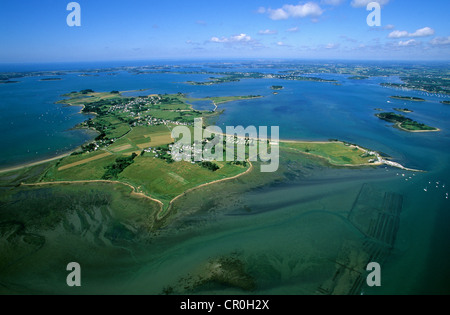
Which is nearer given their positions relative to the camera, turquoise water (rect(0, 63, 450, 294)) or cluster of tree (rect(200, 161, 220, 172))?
turquoise water (rect(0, 63, 450, 294))

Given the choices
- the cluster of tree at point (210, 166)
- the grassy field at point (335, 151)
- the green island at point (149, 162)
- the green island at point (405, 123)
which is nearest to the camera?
the green island at point (149, 162)

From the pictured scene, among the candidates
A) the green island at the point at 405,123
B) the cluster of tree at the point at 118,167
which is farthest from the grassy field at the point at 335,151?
the cluster of tree at the point at 118,167

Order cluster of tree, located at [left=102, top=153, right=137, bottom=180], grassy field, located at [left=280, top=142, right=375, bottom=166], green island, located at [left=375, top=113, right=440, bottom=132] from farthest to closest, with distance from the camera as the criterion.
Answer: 1. green island, located at [left=375, top=113, right=440, bottom=132]
2. grassy field, located at [left=280, top=142, right=375, bottom=166]
3. cluster of tree, located at [left=102, top=153, right=137, bottom=180]

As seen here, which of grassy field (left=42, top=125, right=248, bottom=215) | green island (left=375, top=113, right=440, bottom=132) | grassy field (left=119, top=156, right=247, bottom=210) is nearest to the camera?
grassy field (left=119, top=156, right=247, bottom=210)

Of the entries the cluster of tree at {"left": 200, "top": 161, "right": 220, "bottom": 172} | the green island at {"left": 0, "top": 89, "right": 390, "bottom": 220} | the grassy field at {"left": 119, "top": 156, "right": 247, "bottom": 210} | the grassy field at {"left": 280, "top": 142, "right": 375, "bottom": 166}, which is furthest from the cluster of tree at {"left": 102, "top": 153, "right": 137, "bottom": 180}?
the grassy field at {"left": 280, "top": 142, "right": 375, "bottom": 166}

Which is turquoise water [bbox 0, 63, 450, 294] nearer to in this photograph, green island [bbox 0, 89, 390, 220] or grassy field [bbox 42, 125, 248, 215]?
green island [bbox 0, 89, 390, 220]

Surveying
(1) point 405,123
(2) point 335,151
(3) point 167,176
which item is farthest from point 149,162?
(1) point 405,123

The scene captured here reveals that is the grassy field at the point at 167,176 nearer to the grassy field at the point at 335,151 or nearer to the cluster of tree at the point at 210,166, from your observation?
the cluster of tree at the point at 210,166

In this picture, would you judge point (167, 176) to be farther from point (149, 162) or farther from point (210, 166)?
point (210, 166)

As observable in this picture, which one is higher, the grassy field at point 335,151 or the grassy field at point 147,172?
the grassy field at point 335,151
